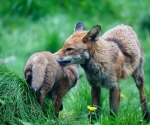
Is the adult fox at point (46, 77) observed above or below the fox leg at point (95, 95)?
above

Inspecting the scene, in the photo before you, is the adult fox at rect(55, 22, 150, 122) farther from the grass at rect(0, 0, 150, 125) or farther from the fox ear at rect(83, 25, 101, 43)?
the grass at rect(0, 0, 150, 125)

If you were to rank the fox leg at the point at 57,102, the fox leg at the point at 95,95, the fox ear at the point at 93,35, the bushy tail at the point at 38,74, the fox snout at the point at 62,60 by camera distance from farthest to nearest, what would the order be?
1. the fox leg at the point at 95,95
2. the fox leg at the point at 57,102
3. the fox ear at the point at 93,35
4. the fox snout at the point at 62,60
5. the bushy tail at the point at 38,74

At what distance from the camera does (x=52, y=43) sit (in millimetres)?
12805

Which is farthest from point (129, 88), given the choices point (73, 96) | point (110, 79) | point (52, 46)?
point (110, 79)

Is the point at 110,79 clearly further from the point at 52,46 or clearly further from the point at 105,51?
the point at 52,46

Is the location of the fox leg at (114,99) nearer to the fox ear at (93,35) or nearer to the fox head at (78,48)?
the fox head at (78,48)

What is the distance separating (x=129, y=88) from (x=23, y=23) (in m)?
4.39

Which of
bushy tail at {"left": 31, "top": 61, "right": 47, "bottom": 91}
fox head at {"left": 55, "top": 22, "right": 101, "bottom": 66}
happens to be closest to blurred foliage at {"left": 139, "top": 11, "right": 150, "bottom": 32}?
fox head at {"left": 55, "top": 22, "right": 101, "bottom": 66}

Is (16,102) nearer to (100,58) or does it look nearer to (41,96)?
(41,96)

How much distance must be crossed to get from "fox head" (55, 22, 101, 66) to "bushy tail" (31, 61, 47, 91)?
0.39 meters

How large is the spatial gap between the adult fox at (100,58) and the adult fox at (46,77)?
19 centimetres

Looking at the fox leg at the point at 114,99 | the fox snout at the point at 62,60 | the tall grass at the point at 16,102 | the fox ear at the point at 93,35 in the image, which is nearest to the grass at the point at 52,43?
the tall grass at the point at 16,102

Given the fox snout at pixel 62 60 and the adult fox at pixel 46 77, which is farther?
the fox snout at pixel 62 60

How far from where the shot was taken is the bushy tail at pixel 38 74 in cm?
672
